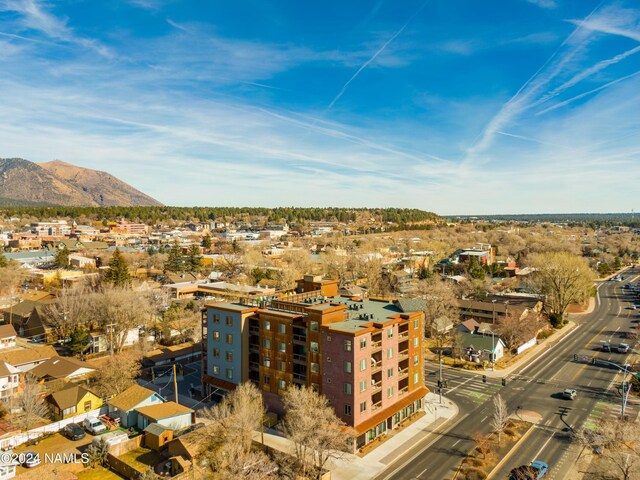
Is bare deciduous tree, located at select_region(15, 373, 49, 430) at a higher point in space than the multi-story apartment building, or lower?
lower

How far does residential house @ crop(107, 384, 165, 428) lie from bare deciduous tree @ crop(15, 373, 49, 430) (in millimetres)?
7382

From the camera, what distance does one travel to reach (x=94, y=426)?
49812 mm

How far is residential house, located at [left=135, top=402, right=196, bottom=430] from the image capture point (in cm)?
4844

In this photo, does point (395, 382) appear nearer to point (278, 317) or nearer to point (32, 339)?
point (278, 317)

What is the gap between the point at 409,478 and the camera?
130 feet

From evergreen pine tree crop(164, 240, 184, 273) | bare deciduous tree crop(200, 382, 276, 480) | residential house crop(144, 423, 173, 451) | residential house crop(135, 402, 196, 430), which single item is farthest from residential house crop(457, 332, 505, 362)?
evergreen pine tree crop(164, 240, 184, 273)

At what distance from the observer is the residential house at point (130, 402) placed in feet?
166

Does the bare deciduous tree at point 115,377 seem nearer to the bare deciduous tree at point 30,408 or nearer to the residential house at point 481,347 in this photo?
the bare deciduous tree at point 30,408

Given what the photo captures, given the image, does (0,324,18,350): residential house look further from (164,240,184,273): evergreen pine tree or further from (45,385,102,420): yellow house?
(164,240,184,273): evergreen pine tree

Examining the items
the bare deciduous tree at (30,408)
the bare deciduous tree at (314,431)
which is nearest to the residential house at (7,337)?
the bare deciduous tree at (30,408)

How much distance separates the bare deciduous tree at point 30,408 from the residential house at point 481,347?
64361mm

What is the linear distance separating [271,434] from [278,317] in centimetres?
1322

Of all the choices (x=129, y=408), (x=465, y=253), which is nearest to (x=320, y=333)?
(x=129, y=408)

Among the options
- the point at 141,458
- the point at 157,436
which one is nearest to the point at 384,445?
the point at 157,436
